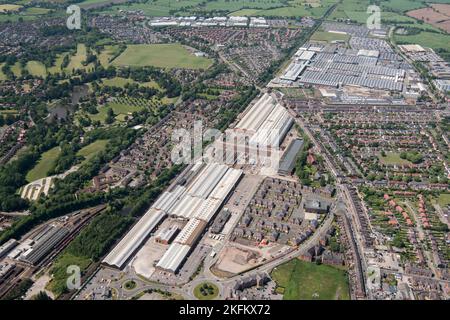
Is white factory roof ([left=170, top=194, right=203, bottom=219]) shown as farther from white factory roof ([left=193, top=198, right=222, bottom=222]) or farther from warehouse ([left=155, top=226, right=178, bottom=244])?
warehouse ([left=155, top=226, right=178, bottom=244])

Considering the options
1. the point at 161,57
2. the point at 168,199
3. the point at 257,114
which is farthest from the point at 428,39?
the point at 168,199

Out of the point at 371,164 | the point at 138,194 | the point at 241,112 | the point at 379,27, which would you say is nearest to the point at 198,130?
the point at 241,112

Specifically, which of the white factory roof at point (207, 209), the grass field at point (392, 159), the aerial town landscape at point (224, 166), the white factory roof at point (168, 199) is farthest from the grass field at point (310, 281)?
the grass field at point (392, 159)

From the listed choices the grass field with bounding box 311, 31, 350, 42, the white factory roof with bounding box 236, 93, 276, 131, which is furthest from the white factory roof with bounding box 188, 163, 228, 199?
the grass field with bounding box 311, 31, 350, 42

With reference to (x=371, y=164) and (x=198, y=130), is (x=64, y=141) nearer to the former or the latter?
(x=198, y=130)

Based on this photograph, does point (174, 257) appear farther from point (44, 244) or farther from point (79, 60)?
point (79, 60)
